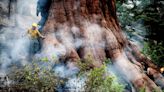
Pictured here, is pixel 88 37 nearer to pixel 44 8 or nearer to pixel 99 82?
pixel 44 8

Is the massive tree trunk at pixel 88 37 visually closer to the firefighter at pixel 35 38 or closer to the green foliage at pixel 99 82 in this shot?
the firefighter at pixel 35 38

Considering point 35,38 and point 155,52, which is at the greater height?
point 35,38

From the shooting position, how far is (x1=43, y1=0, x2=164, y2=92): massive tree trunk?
33.8ft

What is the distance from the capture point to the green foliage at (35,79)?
25.5 feet

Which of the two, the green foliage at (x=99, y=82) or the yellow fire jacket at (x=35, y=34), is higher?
the yellow fire jacket at (x=35, y=34)

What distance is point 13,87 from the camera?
7.93 meters

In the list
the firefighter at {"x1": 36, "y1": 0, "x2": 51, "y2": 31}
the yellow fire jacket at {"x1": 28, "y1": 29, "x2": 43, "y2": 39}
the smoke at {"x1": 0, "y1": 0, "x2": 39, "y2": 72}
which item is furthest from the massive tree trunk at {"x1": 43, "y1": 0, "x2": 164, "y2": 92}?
the smoke at {"x1": 0, "y1": 0, "x2": 39, "y2": 72}

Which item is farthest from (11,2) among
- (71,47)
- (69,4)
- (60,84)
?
(60,84)

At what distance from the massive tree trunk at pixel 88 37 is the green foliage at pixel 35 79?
1.92 metres

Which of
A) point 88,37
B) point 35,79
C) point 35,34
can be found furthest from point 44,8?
point 35,79

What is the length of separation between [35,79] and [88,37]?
3318 mm

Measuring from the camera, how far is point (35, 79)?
7.71 meters

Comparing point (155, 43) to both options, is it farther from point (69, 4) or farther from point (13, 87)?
point (13, 87)

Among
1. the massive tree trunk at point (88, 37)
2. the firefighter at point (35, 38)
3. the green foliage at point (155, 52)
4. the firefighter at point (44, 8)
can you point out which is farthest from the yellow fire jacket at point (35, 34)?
the green foliage at point (155, 52)
